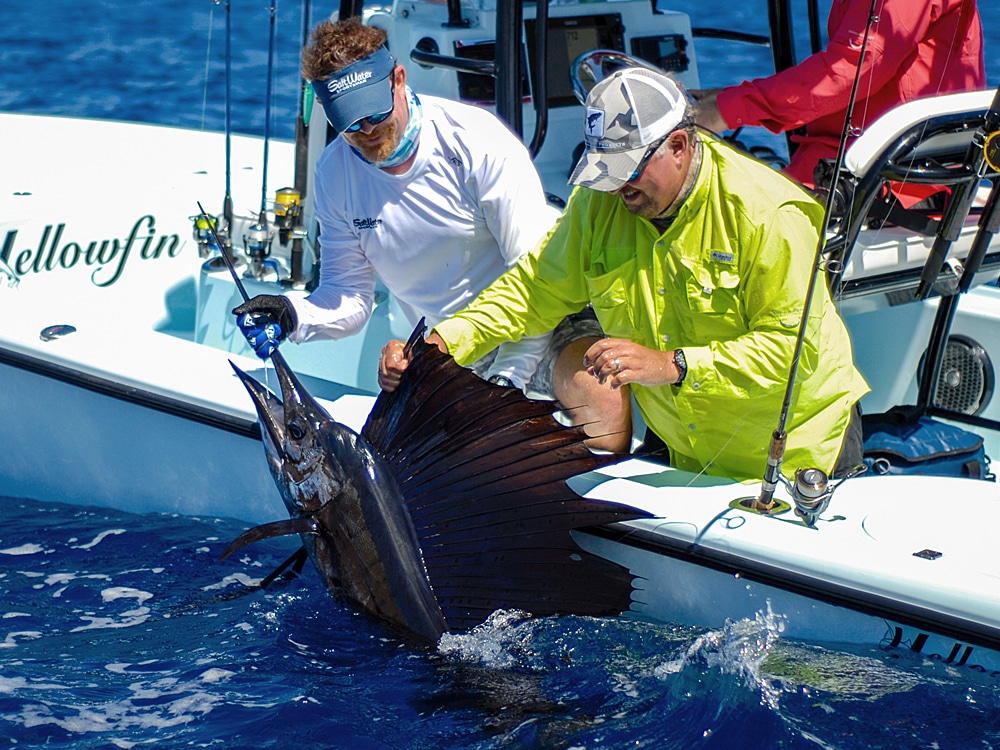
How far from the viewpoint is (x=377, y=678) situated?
2701 mm

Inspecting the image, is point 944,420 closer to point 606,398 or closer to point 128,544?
point 606,398

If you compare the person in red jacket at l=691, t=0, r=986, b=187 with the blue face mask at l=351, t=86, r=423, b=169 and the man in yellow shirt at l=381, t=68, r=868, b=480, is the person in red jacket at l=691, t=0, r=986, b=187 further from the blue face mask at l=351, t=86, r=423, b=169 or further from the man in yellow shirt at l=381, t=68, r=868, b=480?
the blue face mask at l=351, t=86, r=423, b=169

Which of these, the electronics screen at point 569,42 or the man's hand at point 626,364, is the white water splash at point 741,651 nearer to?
the man's hand at point 626,364

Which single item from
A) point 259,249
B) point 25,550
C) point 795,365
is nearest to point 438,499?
point 795,365

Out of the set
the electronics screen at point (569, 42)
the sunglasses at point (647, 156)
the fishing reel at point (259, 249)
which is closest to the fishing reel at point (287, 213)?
the fishing reel at point (259, 249)

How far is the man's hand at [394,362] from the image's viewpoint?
9.05 ft

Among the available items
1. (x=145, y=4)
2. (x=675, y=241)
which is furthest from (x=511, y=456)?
(x=145, y=4)

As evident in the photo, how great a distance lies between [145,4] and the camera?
59.6ft

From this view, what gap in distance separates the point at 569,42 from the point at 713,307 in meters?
1.84

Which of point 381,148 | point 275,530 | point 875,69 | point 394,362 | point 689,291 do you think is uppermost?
point 875,69

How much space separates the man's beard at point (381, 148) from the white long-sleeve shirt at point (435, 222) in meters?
0.07

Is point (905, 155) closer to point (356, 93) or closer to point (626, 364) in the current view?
point (626, 364)

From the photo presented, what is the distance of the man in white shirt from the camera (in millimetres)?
2928

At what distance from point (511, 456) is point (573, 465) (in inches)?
5.6
